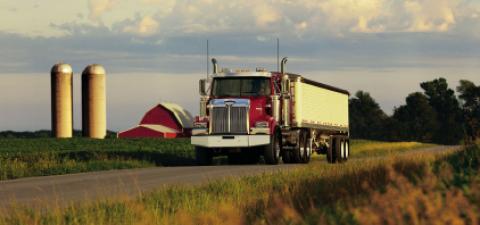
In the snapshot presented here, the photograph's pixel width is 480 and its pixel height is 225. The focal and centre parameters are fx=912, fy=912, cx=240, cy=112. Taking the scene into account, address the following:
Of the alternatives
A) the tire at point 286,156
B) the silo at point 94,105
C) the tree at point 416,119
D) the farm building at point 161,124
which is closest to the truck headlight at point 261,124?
the tire at point 286,156

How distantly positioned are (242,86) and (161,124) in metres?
55.9

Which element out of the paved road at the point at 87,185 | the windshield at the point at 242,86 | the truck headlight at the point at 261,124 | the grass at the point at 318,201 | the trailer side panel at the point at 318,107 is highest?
the windshield at the point at 242,86

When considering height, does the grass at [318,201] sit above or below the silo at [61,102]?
below

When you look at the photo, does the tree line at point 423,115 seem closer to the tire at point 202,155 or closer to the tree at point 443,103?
the tree at point 443,103

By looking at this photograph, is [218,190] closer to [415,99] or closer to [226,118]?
[226,118]

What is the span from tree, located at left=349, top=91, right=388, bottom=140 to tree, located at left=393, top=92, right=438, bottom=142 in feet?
8.19

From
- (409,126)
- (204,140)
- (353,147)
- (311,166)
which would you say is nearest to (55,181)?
(311,166)

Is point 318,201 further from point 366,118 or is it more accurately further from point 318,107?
point 366,118

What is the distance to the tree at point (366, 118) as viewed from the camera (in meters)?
109

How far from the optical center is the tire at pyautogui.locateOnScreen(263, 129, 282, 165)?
32.1 meters

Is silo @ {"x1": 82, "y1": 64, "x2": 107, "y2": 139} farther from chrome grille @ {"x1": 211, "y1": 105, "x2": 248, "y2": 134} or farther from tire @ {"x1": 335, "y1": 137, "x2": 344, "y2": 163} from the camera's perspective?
chrome grille @ {"x1": 211, "y1": 105, "x2": 248, "y2": 134}

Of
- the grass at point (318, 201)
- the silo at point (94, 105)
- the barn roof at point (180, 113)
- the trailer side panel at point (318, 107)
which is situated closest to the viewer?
the grass at point (318, 201)

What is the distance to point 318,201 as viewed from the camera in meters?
13.6

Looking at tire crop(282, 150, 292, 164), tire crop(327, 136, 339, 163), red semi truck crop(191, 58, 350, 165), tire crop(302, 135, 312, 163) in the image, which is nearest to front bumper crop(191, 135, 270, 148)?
red semi truck crop(191, 58, 350, 165)
